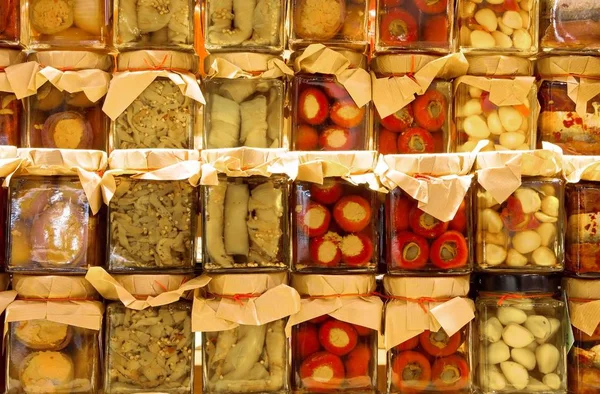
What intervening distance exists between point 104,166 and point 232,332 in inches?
18.4

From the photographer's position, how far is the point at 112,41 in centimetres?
190

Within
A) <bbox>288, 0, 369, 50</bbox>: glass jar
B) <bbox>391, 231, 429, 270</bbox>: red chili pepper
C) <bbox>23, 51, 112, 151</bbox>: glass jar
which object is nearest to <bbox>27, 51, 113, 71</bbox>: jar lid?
<bbox>23, 51, 112, 151</bbox>: glass jar

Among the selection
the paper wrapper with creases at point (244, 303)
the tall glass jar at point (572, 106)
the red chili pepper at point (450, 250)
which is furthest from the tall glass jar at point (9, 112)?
the tall glass jar at point (572, 106)

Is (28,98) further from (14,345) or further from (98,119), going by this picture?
(14,345)

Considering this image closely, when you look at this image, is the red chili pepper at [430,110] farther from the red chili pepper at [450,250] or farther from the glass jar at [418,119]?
the red chili pepper at [450,250]

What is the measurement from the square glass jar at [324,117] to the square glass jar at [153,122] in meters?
0.26

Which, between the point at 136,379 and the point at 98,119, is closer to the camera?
the point at 136,379

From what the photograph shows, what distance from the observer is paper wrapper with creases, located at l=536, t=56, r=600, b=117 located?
192 centimetres

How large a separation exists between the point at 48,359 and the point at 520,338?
40.6 inches

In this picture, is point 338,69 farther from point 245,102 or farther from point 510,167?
point 510,167

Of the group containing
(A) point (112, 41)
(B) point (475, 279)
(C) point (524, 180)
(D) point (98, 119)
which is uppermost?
(A) point (112, 41)

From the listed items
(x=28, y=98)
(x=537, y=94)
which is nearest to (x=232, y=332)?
(x=28, y=98)

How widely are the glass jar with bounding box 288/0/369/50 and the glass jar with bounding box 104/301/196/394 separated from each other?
2.35 ft

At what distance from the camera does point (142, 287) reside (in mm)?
1761
